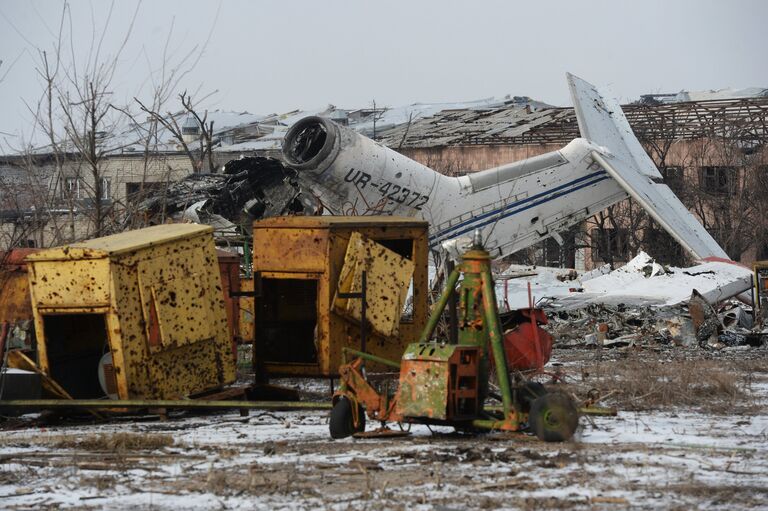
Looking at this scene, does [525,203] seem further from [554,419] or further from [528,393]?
[554,419]

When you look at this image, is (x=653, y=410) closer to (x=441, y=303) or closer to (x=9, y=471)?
(x=441, y=303)

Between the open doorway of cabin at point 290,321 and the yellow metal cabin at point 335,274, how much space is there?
1.22ft

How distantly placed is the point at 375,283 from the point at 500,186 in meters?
10.1

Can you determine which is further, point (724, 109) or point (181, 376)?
point (724, 109)

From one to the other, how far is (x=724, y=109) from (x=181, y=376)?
2976 centimetres

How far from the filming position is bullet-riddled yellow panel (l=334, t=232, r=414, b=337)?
995 centimetres

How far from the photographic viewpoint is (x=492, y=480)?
5434mm

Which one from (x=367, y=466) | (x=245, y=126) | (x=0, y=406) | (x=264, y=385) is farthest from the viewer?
(x=245, y=126)

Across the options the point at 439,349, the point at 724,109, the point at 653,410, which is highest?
the point at 724,109

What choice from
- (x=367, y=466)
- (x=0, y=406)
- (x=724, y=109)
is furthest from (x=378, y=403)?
(x=724, y=109)

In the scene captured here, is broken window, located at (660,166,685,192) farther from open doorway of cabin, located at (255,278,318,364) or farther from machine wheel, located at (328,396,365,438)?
machine wheel, located at (328,396,365,438)

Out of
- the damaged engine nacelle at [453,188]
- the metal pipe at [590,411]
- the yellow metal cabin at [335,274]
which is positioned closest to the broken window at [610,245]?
the damaged engine nacelle at [453,188]

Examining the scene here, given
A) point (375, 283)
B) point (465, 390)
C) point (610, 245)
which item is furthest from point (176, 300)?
point (610, 245)

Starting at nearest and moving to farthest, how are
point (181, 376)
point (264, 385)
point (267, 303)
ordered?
point (181, 376), point (264, 385), point (267, 303)
